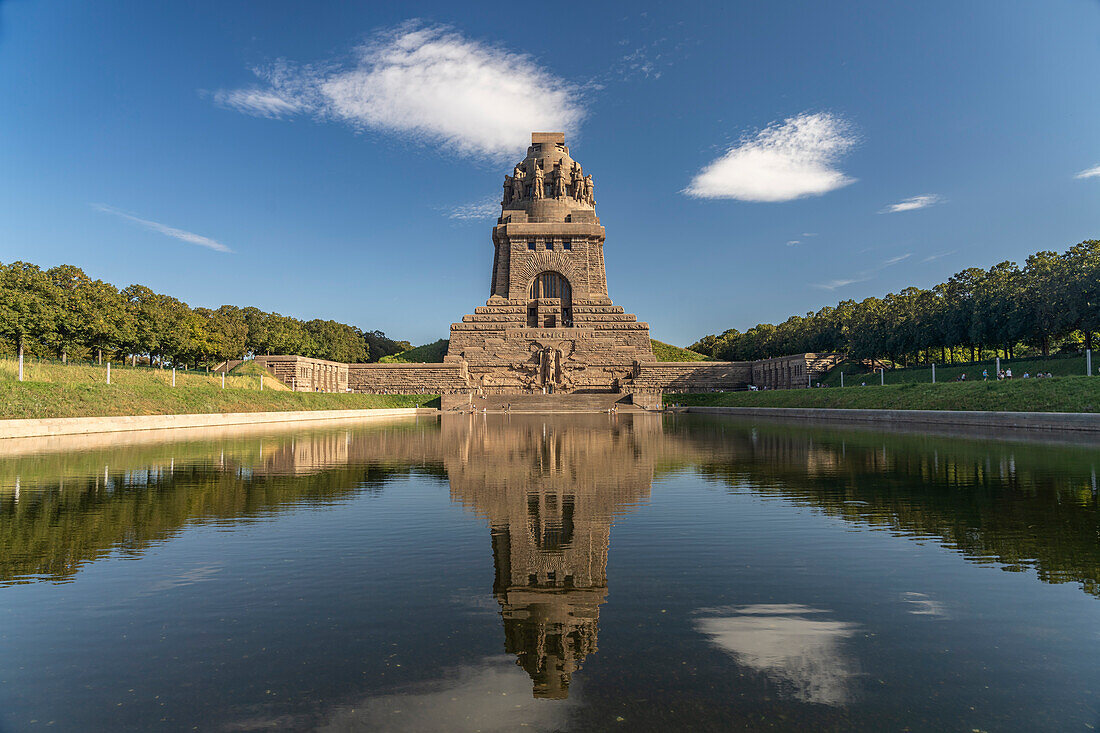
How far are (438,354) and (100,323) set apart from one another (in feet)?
156

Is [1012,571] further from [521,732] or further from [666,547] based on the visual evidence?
[521,732]

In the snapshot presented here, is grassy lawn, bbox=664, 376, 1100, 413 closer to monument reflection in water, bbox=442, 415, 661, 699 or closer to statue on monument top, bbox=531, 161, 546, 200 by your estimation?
monument reflection in water, bbox=442, 415, 661, 699

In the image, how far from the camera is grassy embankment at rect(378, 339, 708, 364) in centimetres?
8538

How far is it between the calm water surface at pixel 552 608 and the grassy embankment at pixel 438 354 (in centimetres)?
7564

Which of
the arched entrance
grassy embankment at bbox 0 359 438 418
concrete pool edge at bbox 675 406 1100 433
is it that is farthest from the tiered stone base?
concrete pool edge at bbox 675 406 1100 433

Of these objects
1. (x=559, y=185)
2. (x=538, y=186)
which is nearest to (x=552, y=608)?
(x=538, y=186)

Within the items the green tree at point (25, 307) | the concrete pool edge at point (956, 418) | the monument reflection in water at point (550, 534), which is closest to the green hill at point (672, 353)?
the concrete pool edge at point (956, 418)

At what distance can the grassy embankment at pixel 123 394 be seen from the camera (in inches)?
853

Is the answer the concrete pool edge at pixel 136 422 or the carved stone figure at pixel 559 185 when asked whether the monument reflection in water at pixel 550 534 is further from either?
the carved stone figure at pixel 559 185

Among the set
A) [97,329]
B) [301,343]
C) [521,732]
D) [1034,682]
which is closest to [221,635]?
[521,732]

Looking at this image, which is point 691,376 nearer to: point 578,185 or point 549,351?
point 549,351

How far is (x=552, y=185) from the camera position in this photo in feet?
241

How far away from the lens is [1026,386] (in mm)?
26281

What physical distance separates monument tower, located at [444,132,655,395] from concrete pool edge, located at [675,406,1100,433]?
997 inches
